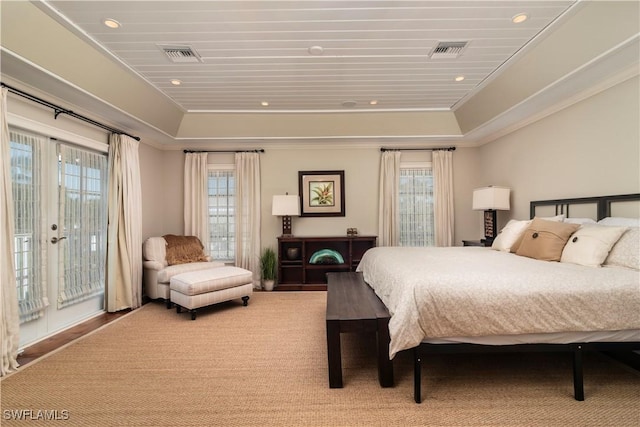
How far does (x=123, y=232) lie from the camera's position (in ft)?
12.4

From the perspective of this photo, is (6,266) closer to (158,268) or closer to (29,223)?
(29,223)

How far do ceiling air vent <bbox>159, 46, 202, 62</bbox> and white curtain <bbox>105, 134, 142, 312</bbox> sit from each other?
170 centimetres

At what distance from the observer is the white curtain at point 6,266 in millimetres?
2270

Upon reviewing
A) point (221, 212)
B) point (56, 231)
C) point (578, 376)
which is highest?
point (221, 212)

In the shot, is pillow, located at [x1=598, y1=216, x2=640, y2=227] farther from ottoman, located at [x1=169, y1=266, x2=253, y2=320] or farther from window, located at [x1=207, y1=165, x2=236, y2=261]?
window, located at [x1=207, y1=165, x2=236, y2=261]

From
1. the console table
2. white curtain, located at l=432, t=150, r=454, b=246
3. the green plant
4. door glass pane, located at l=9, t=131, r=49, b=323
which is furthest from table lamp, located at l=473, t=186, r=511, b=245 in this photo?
door glass pane, located at l=9, t=131, r=49, b=323

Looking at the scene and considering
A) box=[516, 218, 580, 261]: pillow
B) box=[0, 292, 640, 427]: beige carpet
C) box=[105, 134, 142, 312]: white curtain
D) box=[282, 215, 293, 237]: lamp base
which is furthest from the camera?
box=[282, 215, 293, 237]: lamp base

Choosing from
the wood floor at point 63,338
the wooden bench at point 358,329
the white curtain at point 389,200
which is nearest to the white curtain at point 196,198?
the wood floor at point 63,338

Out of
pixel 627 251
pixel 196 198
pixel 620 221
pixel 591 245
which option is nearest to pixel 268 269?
pixel 196 198

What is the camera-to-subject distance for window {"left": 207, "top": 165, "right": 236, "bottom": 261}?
16.8ft

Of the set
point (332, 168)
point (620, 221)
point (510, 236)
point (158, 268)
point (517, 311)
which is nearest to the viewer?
point (517, 311)

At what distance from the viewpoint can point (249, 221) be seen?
5.03 meters

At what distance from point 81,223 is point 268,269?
2.62m

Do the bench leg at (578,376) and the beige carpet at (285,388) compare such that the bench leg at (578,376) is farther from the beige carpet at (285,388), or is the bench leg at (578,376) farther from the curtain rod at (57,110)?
the curtain rod at (57,110)
